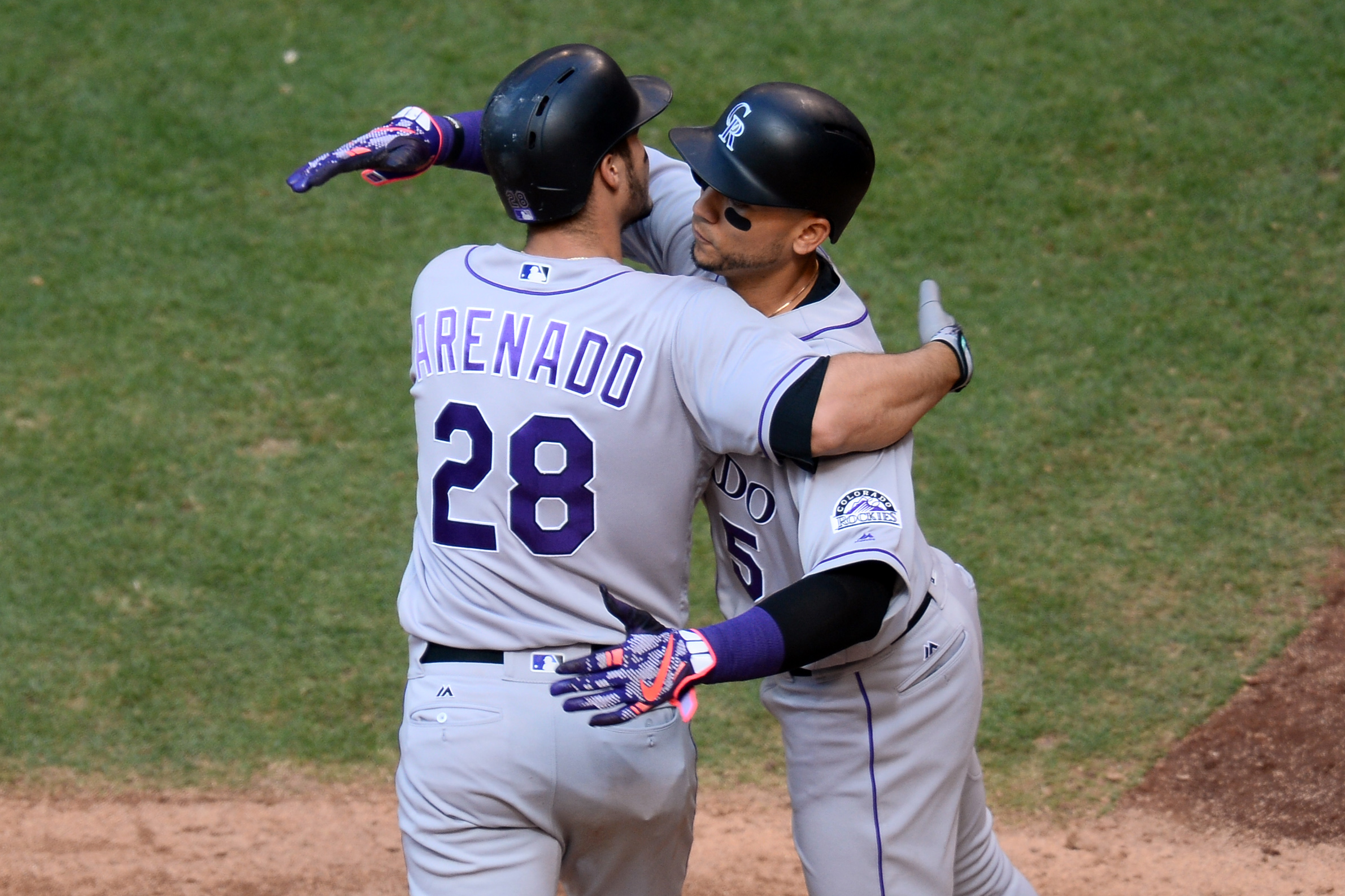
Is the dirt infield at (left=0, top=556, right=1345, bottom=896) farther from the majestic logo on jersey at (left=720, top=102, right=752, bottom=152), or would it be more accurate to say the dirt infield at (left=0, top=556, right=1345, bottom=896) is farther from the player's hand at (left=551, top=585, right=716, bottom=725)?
the majestic logo on jersey at (left=720, top=102, right=752, bottom=152)

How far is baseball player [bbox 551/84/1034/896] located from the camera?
2.54 meters

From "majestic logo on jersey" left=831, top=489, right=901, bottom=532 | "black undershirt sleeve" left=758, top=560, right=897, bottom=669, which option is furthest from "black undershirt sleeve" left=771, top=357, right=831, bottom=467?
"black undershirt sleeve" left=758, top=560, right=897, bottom=669

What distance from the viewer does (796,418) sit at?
2.36 meters

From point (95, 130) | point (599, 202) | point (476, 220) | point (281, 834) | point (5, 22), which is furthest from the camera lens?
point (5, 22)

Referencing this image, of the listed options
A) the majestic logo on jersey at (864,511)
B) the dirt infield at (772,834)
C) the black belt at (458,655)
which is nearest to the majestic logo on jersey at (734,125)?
the majestic logo on jersey at (864,511)

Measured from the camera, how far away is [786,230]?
106 inches

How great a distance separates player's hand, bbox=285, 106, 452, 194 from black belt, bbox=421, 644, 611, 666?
107 centimetres

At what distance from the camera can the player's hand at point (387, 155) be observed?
2994 mm

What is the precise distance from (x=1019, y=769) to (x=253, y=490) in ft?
10.6

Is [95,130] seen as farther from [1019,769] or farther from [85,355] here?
[1019,769]

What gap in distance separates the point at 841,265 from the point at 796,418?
13.6 feet

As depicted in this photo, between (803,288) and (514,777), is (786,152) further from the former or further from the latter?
(514,777)

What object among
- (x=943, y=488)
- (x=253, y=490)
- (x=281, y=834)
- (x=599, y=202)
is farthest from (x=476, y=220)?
(x=599, y=202)

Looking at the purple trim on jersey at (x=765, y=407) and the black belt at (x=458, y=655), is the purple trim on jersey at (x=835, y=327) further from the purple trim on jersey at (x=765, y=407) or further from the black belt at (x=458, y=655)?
the black belt at (x=458, y=655)
